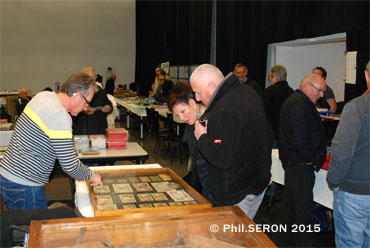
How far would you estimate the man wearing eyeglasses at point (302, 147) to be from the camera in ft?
9.81

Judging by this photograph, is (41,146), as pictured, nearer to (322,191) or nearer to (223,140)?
(223,140)

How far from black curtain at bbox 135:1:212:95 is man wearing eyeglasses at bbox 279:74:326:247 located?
6.71 m

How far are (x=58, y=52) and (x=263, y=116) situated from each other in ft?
51.4

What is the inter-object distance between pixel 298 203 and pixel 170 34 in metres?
10.5

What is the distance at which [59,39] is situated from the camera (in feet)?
53.1

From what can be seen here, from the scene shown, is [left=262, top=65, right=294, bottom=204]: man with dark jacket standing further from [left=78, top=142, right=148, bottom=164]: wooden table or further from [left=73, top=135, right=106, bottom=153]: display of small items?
[left=73, top=135, right=106, bottom=153]: display of small items

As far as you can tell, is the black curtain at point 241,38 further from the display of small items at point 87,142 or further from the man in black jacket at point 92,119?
the display of small items at point 87,142

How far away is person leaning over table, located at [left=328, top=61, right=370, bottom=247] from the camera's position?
2193 millimetres

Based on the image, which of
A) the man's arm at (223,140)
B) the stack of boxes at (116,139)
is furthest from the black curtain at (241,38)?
the man's arm at (223,140)

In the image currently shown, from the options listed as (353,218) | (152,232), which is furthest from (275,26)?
(152,232)

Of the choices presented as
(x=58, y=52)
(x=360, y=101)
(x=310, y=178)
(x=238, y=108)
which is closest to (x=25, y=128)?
(x=238, y=108)

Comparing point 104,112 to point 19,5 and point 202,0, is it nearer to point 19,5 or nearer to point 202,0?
point 202,0

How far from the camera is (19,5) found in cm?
1558

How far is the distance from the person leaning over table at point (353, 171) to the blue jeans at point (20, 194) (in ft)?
5.93
